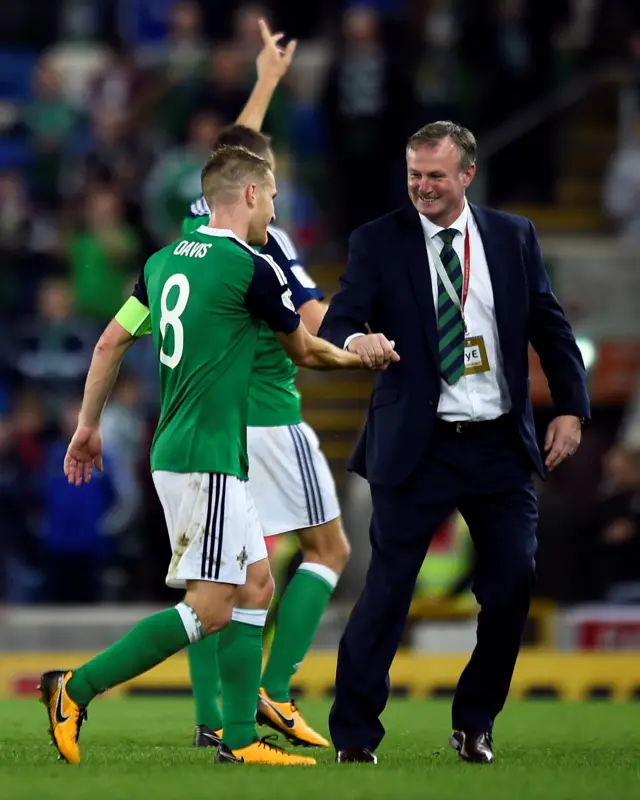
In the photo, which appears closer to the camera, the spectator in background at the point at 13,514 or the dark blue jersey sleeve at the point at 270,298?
the dark blue jersey sleeve at the point at 270,298

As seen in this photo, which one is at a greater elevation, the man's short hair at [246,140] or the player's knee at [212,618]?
the man's short hair at [246,140]

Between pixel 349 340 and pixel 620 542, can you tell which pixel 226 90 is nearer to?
pixel 620 542

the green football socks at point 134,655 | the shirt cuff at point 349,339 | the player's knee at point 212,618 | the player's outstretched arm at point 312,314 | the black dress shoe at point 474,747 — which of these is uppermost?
the player's outstretched arm at point 312,314

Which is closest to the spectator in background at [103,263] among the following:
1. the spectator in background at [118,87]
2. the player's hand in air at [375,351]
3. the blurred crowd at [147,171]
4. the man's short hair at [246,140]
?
the blurred crowd at [147,171]

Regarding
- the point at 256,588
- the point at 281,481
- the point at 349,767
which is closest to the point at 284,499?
the point at 281,481

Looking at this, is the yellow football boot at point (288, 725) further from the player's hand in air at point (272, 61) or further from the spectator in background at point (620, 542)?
the spectator in background at point (620, 542)

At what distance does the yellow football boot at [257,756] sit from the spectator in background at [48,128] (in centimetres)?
974

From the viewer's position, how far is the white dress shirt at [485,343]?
758 centimetres

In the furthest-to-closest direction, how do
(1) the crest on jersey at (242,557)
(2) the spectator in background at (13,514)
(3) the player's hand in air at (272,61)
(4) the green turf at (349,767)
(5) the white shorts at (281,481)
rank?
(2) the spectator in background at (13,514) < (3) the player's hand in air at (272,61) < (5) the white shorts at (281,481) < (1) the crest on jersey at (242,557) < (4) the green turf at (349,767)

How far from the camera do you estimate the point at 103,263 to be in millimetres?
15367

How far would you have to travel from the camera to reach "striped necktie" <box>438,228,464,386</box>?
24.9 feet

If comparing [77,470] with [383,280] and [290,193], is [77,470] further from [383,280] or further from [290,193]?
[290,193]

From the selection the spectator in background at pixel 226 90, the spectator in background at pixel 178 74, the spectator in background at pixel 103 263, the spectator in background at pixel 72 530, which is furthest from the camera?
the spectator in background at pixel 178 74

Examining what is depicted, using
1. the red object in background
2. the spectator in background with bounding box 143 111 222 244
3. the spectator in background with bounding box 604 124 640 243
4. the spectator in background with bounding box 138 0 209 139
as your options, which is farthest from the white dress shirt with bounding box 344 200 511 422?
the spectator in background with bounding box 604 124 640 243
